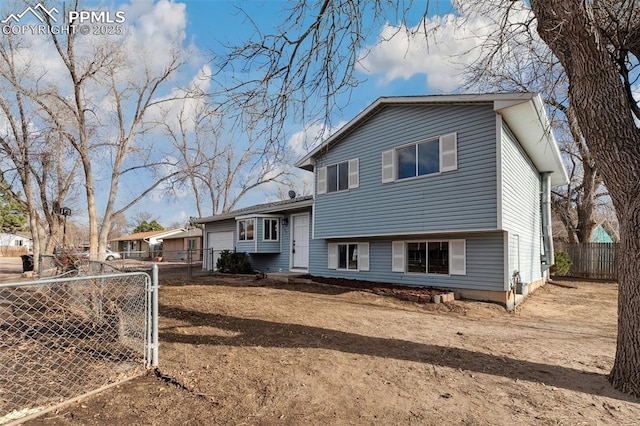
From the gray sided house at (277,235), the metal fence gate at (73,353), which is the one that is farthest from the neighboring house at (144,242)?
the metal fence gate at (73,353)

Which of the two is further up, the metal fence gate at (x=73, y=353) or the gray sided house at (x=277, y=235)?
the gray sided house at (x=277, y=235)

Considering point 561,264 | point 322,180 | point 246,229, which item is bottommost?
point 561,264

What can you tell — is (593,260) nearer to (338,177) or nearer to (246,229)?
(338,177)

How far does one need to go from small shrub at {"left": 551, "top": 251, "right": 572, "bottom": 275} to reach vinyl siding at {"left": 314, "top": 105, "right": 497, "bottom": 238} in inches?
423

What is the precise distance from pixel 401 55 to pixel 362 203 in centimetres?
781

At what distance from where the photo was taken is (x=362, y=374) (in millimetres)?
4074

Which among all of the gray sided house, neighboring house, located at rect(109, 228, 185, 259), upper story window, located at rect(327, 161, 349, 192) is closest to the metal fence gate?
upper story window, located at rect(327, 161, 349, 192)

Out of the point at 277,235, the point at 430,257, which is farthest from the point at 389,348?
the point at 277,235

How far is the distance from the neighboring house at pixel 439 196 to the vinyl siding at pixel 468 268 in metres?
0.03

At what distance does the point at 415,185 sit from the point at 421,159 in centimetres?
81

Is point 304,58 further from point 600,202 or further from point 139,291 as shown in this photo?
point 600,202

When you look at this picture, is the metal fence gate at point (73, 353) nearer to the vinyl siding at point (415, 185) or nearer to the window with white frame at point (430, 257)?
the vinyl siding at point (415, 185)

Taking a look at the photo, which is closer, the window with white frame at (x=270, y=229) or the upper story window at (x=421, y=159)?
the upper story window at (x=421, y=159)

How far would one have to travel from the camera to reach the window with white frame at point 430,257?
1048 cm
